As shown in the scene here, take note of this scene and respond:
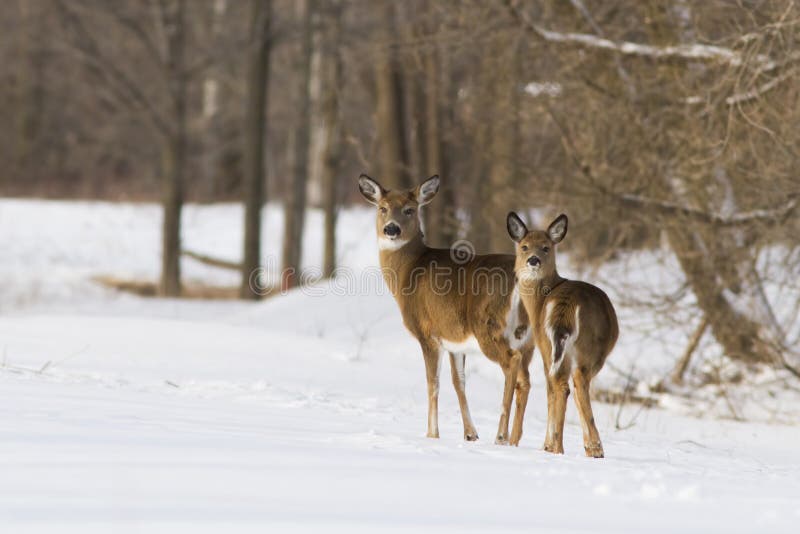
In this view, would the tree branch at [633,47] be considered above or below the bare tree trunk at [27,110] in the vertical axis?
below

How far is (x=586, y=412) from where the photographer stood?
6.02 metres

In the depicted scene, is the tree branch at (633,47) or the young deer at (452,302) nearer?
the young deer at (452,302)

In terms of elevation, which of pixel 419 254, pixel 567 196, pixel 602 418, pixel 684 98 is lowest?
pixel 602 418

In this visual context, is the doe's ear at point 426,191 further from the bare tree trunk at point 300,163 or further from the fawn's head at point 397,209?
the bare tree trunk at point 300,163

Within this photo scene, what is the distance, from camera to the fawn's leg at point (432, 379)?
6.62m

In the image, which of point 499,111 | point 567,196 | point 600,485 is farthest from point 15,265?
point 600,485

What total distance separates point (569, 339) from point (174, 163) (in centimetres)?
1772

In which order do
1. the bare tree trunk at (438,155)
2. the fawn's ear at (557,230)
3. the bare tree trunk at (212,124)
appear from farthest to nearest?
1. the bare tree trunk at (212,124)
2. the bare tree trunk at (438,155)
3. the fawn's ear at (557,230)

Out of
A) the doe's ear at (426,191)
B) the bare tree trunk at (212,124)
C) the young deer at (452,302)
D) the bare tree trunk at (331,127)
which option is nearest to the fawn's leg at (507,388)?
the young deer at (452,302)

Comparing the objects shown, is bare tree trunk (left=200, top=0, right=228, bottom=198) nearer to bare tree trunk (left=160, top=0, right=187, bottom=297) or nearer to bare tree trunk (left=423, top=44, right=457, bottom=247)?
bare tree trunk (left=160, top=0, right=187, bottom=297)

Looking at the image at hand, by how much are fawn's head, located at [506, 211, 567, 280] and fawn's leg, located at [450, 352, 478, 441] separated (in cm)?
78

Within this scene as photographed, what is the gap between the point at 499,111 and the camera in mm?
13516

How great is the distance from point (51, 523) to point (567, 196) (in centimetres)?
853

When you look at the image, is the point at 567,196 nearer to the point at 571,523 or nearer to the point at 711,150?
the point at 711,150
